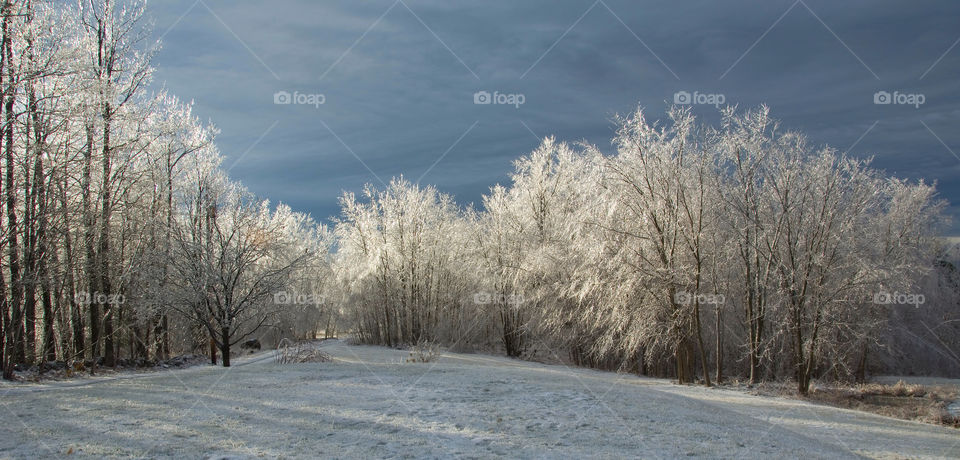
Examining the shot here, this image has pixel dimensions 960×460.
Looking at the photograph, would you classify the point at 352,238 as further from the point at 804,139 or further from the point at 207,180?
the point at 804,139

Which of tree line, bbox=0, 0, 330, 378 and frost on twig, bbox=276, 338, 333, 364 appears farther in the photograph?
frost on twig, bbox=276, 338, 333, 364

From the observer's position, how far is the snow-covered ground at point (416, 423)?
698 cm

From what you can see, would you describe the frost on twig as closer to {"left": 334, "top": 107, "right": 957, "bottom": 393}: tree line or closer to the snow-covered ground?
the snow-covered ground

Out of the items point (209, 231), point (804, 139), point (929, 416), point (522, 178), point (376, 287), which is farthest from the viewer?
point (376, 287)

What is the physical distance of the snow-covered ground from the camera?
6.98 meters

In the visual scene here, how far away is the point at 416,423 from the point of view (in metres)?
8.10

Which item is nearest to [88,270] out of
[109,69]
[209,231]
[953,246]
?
[209,231]

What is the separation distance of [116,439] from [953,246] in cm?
4740

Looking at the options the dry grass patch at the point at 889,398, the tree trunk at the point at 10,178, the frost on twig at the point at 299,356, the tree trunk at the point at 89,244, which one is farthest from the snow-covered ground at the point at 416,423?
the tree trunk at the point at 89,244

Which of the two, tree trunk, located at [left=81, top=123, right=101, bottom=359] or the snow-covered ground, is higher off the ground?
tree trunk, located at [left=81, top=123, right=101, bottom=359]

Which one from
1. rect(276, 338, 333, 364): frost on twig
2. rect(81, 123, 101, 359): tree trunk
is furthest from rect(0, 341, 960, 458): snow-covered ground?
rect(81, 123, 101, 359): tree trunk

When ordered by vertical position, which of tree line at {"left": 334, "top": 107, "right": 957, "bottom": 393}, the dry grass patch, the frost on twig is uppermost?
tree line at {"left": 334, "top": 107, "right": 957, "bottom": 393}

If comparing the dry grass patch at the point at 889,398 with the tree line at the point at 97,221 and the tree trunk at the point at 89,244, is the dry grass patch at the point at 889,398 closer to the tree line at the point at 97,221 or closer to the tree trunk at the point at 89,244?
the tree line at the point at 97,221

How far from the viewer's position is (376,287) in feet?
114
